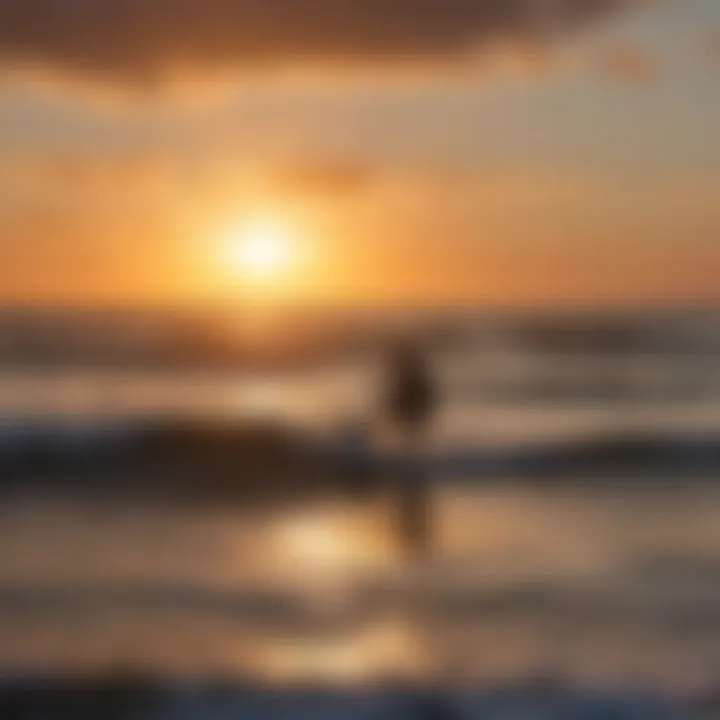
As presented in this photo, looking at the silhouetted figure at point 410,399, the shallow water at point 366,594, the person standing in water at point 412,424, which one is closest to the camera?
the shallow water at point 366,594

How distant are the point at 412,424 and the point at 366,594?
5.19 metres

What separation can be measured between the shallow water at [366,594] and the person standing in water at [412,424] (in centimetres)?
9

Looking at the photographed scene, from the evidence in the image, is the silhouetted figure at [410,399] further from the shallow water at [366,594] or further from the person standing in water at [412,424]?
the shallow water at [366,594]

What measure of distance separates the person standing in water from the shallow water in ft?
0.30

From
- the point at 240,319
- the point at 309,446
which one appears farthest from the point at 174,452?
the point at 240,319

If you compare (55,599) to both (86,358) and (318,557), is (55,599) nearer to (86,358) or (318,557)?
(318,557)

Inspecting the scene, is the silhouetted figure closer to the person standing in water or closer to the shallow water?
the person standing in water

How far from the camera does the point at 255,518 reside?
687 centimetres

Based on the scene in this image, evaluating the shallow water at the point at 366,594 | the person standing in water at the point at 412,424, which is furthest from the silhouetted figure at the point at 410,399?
the shallow water at the point at 366,594

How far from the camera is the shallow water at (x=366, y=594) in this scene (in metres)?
4.13

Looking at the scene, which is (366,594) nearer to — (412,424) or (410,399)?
(412,424)

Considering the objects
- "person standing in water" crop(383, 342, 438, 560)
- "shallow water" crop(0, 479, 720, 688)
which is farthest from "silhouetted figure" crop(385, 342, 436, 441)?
"shallow water" crop(0, 479, 720, 688)

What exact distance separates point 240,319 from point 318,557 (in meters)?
12.5

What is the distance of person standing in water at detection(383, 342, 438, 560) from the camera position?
623 centimetres
